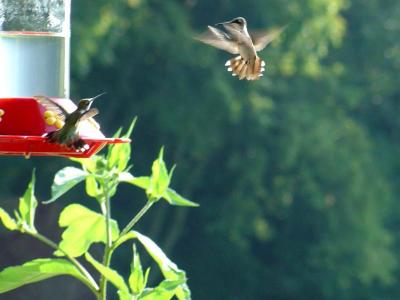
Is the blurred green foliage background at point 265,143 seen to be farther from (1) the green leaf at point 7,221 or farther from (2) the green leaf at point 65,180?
(1) the green leaf at point 7,221

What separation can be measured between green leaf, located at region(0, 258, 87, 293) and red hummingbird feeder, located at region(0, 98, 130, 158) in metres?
0.36

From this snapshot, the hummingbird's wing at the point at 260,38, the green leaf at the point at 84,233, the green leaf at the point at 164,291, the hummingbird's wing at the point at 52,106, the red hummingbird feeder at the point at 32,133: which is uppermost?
the hummingbird's wing at the point at 260,38

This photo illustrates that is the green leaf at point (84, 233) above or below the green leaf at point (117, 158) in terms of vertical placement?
below

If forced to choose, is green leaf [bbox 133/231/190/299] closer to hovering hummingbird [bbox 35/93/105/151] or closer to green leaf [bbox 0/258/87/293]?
green leaf [bbox 0/258/87/293]

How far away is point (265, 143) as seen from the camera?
28953 mm

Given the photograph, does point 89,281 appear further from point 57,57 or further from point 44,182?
point 44,182

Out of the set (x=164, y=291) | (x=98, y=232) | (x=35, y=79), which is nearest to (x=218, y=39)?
(x=35, y=79)

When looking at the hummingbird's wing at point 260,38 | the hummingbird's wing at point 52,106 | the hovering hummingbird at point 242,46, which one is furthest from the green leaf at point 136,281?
the hummingbird's wing at point 260,38

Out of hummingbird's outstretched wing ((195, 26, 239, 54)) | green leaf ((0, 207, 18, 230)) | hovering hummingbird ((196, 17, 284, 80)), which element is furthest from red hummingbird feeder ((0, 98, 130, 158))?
hovering hummingbird ((196, 17, 284, 80))

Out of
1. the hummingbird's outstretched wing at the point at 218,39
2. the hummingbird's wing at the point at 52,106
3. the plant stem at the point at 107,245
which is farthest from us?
the hummingbird's outstretched wing at the point at 218,39

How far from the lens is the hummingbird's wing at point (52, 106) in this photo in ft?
16.7

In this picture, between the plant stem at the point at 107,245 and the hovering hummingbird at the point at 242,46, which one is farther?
the hovering hummingbird at the point at 242,46

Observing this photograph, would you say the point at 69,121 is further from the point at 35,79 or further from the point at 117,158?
the point at 35,79

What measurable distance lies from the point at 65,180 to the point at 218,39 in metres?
1.24
